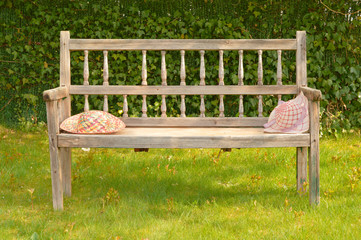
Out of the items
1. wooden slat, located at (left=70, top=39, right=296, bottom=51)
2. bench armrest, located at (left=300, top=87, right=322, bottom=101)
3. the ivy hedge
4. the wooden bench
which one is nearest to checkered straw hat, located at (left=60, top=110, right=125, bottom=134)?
the wooden bench

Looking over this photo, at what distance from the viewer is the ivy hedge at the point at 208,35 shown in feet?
18.7

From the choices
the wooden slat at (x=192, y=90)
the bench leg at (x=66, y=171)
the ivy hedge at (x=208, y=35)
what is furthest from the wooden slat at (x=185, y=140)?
the ivy hedge at (x=208, y=35)

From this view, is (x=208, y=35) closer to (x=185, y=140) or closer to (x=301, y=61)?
(x=301, y=61)

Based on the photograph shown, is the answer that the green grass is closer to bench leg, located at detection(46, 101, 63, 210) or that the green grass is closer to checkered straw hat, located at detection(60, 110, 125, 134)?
bench leg, located at detection(46, 101, 63, 210)

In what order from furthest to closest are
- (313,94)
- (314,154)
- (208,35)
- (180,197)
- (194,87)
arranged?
(208,35) < (194,87) < (180,197) < (314,154) < (313,94)

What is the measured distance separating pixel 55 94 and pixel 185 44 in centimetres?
109

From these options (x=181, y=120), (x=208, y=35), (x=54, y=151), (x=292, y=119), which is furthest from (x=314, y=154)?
(x=208, y=35)

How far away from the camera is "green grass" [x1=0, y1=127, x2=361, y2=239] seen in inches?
113

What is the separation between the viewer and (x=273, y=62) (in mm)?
5695

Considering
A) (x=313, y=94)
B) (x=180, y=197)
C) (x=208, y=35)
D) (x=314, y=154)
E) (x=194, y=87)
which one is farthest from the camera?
(x=208, y=35)

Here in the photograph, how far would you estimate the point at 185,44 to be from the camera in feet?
12.1

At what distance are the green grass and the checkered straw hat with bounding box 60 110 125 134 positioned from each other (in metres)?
0.50

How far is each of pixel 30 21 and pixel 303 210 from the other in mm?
4394

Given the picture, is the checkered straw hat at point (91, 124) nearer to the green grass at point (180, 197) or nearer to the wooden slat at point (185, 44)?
the green grass at point (180, 197)
